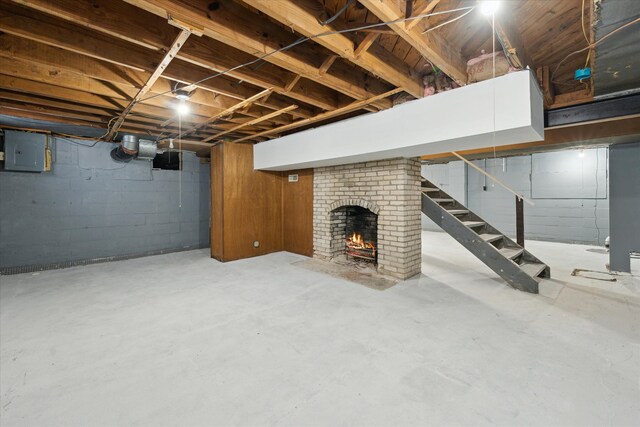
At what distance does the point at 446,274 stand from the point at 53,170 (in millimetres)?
6599

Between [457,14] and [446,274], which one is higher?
[457,14]

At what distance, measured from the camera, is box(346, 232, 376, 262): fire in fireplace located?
4.56 metres

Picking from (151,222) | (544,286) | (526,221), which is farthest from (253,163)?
(526,221)

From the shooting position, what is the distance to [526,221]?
7023 millimetres

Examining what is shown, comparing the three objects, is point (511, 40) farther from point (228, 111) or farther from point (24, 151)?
point (24, 151)

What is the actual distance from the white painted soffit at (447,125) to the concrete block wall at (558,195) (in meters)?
5.45

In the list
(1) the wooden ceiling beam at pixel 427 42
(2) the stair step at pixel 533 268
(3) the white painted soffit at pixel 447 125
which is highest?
(1) the wooden ceiling beam at pixel 427 42

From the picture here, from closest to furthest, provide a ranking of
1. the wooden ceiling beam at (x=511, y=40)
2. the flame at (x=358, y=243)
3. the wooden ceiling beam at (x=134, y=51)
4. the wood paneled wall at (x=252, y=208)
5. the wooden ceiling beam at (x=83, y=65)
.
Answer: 1. the wooden ceiling beam at (x=511, y=40)
2. the wooden ceiling beam at (x=134, y=51)
3. the wooden ceiling beam at (x=83, y=65)
4. the flame at (x=358, y=243)
5. the wood paneled wall at (x=252, y=208)

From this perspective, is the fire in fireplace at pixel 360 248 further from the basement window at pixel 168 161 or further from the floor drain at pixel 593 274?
the basement window at pixel 168 161

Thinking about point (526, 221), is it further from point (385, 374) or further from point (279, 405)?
point (279, 405)

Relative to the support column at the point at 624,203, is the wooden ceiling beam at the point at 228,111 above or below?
above

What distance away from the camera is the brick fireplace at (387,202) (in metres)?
3.78

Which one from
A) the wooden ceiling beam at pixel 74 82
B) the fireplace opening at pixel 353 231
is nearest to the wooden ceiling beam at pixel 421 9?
the wooden ceiling beam at pixel 74 82

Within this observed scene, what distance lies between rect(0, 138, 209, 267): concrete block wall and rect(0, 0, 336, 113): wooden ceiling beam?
138 inches
